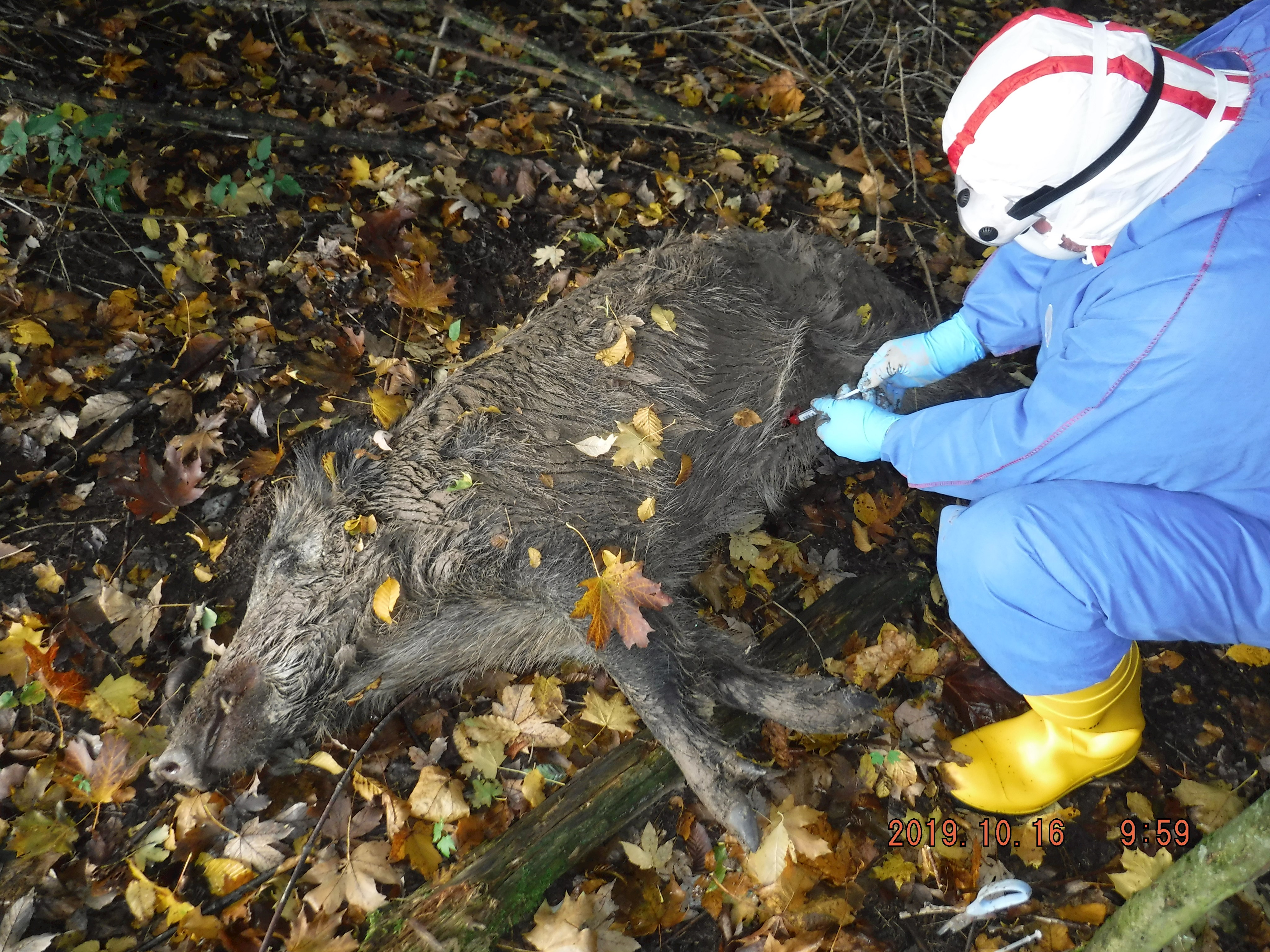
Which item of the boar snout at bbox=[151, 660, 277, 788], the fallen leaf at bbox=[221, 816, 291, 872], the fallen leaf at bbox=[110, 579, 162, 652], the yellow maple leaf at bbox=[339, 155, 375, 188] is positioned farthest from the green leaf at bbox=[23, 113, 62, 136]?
the fallen leaf at bbox=[221, 816, 291, 872]

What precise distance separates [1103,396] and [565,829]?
7.96 feet

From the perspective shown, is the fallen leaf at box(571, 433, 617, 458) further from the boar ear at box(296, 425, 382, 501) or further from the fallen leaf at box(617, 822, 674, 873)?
the fallen leaf at box(617, 822, 674, 873)

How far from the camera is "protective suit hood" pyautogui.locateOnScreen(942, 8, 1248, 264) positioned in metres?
1.96

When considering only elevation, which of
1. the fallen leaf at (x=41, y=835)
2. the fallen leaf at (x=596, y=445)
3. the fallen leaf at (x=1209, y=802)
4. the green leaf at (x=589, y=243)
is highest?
the green leaf at (x=589, y=243)

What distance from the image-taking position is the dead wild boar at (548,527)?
3006mm

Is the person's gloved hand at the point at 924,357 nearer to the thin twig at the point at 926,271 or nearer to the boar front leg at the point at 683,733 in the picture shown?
the thin twig at the point at 926,271

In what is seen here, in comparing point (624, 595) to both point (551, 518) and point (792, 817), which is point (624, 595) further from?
point (792, 817)

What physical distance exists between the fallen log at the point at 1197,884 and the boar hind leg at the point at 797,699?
1047 millimetres

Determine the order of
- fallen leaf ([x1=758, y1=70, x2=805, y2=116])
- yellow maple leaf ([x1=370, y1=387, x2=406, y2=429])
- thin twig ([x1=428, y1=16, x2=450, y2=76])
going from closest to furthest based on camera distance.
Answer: yellow maple leaf ([x1=370, y1=387, x2=406, y2=429]) → thin twig ([x1=428, y1=16, x2=450, y2=76]) → fallen leaf ([x1=758, y1=70, x2=805, y2=116])

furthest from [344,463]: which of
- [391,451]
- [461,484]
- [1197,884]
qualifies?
[1197,884]

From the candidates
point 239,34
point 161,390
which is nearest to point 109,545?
point 161,390

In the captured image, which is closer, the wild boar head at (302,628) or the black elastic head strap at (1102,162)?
the black elastic head strap at (1102,162)

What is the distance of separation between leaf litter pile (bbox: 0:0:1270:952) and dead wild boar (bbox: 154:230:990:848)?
0.12 metres

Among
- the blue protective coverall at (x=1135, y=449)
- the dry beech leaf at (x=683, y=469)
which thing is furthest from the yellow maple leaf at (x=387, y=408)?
the blue protective coverall at (x=1135, y=449)
